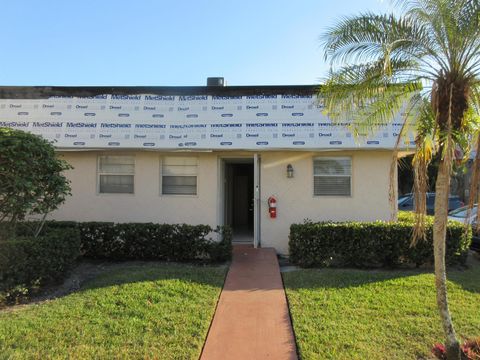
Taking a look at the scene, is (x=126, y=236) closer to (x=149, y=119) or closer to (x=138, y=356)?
(x=149, y=119)

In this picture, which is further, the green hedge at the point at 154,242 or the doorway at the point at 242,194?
the doorway at the point at 242,194

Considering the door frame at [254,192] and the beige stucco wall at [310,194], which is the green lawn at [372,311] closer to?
the beige stucco wall at [310,194]

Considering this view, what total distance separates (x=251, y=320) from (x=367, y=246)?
12.6 feet

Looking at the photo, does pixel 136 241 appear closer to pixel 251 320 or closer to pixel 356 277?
pixel 251 320

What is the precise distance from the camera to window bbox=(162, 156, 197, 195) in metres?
10.4

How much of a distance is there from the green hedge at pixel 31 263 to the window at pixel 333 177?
6184 mm

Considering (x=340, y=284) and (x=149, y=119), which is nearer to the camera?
(x=340, y=284)

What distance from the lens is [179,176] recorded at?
34.2ft

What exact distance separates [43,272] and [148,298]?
1.98m

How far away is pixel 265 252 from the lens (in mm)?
9523

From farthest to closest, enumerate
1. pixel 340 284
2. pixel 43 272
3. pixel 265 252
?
1. pixel 265 252
2. pixel 340 284
3. pixel 43 272

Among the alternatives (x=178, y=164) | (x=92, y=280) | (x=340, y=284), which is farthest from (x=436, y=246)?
(x=178, y=164)

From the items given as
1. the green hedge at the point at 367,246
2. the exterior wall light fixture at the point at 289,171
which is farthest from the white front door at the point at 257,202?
the green hedge at the point at 367,246

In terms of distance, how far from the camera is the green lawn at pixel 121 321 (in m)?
4.41
